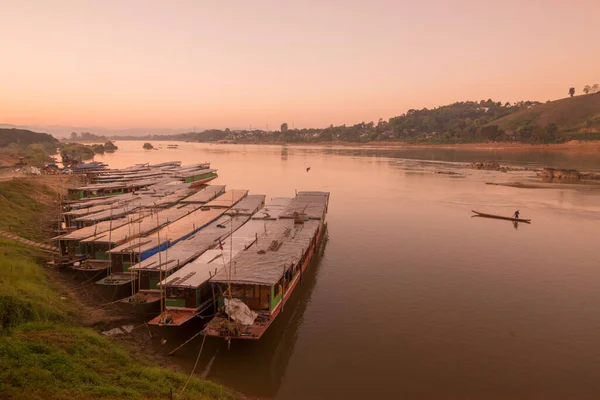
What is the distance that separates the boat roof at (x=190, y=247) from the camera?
878 inches

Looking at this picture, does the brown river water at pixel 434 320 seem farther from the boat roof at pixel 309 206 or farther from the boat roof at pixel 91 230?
the boat roof at pixel 91 230

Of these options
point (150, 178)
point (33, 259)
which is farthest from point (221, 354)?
point (150, 178)

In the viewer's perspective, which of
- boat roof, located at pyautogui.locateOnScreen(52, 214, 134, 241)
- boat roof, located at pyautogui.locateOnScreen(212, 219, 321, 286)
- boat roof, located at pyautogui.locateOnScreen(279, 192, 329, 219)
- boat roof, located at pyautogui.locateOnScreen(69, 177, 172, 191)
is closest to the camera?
boat roof, located at pyautogui.locateOnScreen(212, 219, 321, 286)

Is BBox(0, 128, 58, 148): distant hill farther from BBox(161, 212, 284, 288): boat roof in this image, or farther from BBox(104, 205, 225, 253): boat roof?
BBox(161, 212, 284, 288): boat roof

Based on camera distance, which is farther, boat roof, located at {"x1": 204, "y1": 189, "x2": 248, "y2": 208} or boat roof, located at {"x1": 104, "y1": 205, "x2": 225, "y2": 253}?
boat roof, located at {"x1": 204, "y1": 189, "x2": 248, "y2": 208}

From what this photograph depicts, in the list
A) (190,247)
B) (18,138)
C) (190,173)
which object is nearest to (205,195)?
(190,247)

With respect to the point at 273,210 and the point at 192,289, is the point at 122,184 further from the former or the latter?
the point at 192,289

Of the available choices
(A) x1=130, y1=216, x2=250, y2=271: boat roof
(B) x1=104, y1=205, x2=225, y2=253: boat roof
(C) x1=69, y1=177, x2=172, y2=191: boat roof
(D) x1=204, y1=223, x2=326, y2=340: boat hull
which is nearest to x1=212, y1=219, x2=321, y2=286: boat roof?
(D) x1=204, y1=223, x2=326, y2=340: boat hull

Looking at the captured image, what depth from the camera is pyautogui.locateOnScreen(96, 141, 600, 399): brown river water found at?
16.8 m

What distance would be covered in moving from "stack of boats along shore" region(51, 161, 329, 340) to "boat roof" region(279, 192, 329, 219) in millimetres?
101

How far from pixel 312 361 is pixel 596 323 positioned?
15.9m

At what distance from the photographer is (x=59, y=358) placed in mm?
12977

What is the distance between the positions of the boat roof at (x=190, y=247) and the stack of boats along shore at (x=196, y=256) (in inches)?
2.5

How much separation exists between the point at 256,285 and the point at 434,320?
33.6 feet
